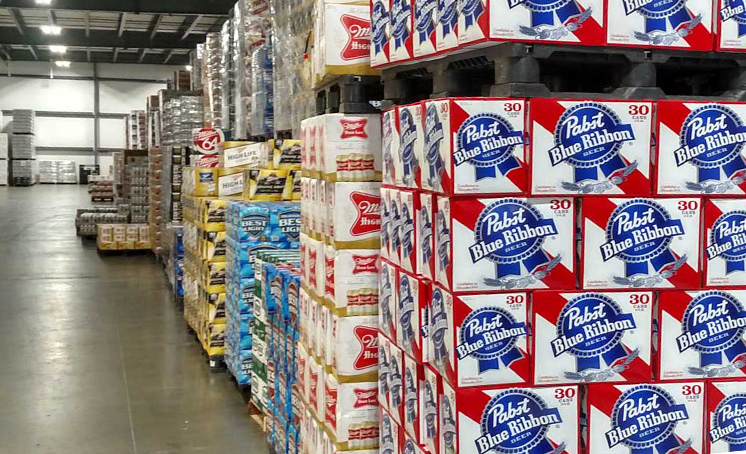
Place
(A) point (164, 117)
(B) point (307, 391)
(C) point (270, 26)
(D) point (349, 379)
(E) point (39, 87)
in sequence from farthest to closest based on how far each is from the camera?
(E) point (39, 87), (A) point (164, 117), (C) point (270, 26), (B) point (307, 391), (D) point (349, 379)

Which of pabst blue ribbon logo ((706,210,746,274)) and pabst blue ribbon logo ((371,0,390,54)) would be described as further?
pabst blue ribbon logo ((371,0,390,54))

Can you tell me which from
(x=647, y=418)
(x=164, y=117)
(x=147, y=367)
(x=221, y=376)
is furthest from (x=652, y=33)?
(x=164, y=117)

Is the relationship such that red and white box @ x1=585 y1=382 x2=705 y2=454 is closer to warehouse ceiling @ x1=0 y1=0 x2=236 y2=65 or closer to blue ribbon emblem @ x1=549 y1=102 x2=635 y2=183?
blue ribbon emblem @ x1=549 y1=102 x2=635 y2=183

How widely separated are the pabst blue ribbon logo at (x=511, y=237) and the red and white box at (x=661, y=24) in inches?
22.6

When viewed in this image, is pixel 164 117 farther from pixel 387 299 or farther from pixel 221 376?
pixel 387 299

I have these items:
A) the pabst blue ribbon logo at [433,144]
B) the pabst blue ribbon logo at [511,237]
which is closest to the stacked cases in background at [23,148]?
the pabst blue ribbon logo at [433,144]

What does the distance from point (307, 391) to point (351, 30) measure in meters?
1.64

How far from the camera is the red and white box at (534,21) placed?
2402 millimetres

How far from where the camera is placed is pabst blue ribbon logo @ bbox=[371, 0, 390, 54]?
320 centimetres

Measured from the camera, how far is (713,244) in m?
2.55

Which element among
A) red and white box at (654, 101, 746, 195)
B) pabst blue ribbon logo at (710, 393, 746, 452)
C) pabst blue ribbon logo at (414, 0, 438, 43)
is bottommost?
pabst blue ribbon logo at (710, 393, 746, 452)

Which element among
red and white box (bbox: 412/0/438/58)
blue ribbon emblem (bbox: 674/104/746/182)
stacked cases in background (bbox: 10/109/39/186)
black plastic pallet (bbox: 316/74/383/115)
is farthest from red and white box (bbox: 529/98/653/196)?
stacked cases in background (bbox: 10/109/39/186)

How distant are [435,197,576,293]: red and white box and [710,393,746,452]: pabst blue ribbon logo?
24.3 inches

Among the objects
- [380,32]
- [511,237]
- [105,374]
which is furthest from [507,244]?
[105,374]
